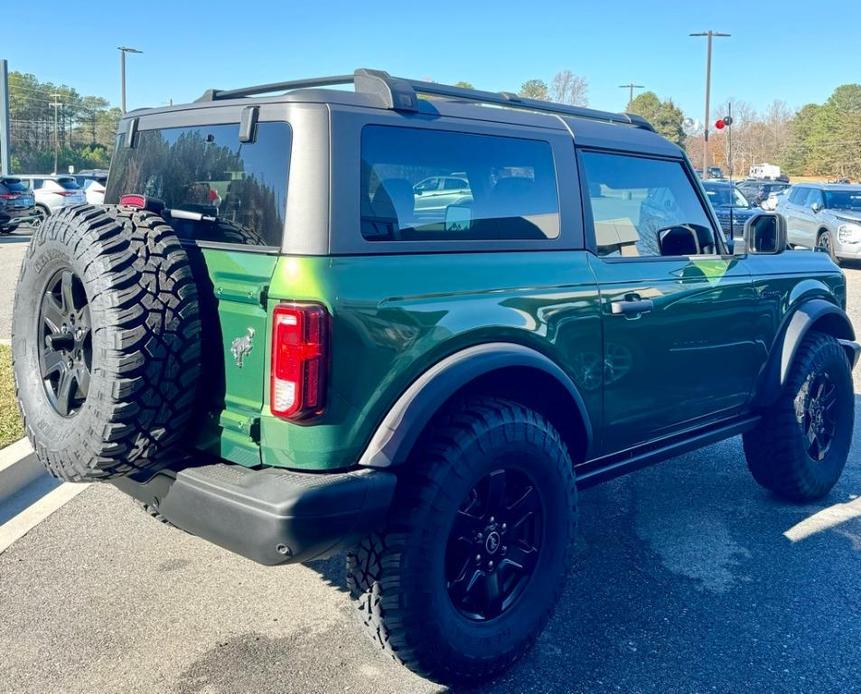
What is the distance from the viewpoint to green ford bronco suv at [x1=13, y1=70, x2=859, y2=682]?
2.55 m

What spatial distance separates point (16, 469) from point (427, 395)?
3016mm

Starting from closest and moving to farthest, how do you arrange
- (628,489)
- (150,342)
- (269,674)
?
1. (150,342)
2. (269,674)
3. (628,489)

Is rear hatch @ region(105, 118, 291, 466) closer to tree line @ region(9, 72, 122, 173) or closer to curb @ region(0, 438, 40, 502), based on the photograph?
curb @ region(0, 438, 40, 502)

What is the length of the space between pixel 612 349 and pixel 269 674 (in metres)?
1.83

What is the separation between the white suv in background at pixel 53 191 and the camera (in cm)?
2503

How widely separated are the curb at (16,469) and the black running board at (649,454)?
2.97 m

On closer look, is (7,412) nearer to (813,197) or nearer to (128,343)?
(128,343)

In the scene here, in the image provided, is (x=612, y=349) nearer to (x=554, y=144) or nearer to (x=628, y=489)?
(x=554, y=144)

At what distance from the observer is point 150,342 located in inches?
99.5

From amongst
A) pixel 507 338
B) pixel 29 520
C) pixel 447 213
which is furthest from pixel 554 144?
pixel 29 520

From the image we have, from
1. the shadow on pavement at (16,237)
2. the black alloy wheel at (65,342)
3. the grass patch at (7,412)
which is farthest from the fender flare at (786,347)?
the shadow on pavement at (16,237)

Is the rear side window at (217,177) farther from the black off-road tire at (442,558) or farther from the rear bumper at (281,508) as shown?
the black off-road tire at (442,558)

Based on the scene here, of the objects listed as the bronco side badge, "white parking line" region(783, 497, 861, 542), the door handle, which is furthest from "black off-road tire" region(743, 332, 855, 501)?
the bronco side badge

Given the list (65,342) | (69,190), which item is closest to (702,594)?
(65,342)
